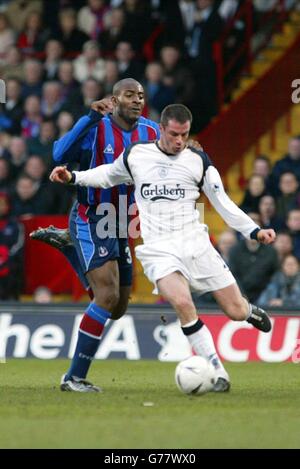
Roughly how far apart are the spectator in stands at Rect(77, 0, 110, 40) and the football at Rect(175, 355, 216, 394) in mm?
10672

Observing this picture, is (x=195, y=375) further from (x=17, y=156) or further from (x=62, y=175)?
(x=17, y=156)

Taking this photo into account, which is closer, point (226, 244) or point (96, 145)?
point (96, 145)

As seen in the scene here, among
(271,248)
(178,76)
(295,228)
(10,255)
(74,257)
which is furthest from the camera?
(178,76)

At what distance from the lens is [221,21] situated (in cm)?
1764

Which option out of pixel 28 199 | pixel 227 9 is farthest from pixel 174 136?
pixel 227 9

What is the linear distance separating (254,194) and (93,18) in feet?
16.8

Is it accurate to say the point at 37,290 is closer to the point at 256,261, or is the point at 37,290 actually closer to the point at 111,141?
the point at 256,261

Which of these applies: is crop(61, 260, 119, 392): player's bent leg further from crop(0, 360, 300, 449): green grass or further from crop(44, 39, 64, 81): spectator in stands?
crop(44, 39, 64, 81): spectator in stands

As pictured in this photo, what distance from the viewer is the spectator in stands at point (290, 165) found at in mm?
15578

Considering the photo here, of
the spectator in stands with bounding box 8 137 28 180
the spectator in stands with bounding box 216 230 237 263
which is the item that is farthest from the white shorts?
the spectator in stands with bounding box 8 137 28 180

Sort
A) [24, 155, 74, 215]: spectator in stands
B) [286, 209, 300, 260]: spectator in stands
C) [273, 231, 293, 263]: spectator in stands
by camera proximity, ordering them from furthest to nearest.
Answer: [24, 155, 74, 215]: spectator in stands → [286, 209, 300, 260]: spectator in stands → [273, 231, 293, 263]: spectator in stands

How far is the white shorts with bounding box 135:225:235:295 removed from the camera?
9.21m

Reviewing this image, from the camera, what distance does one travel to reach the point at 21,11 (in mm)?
19938
